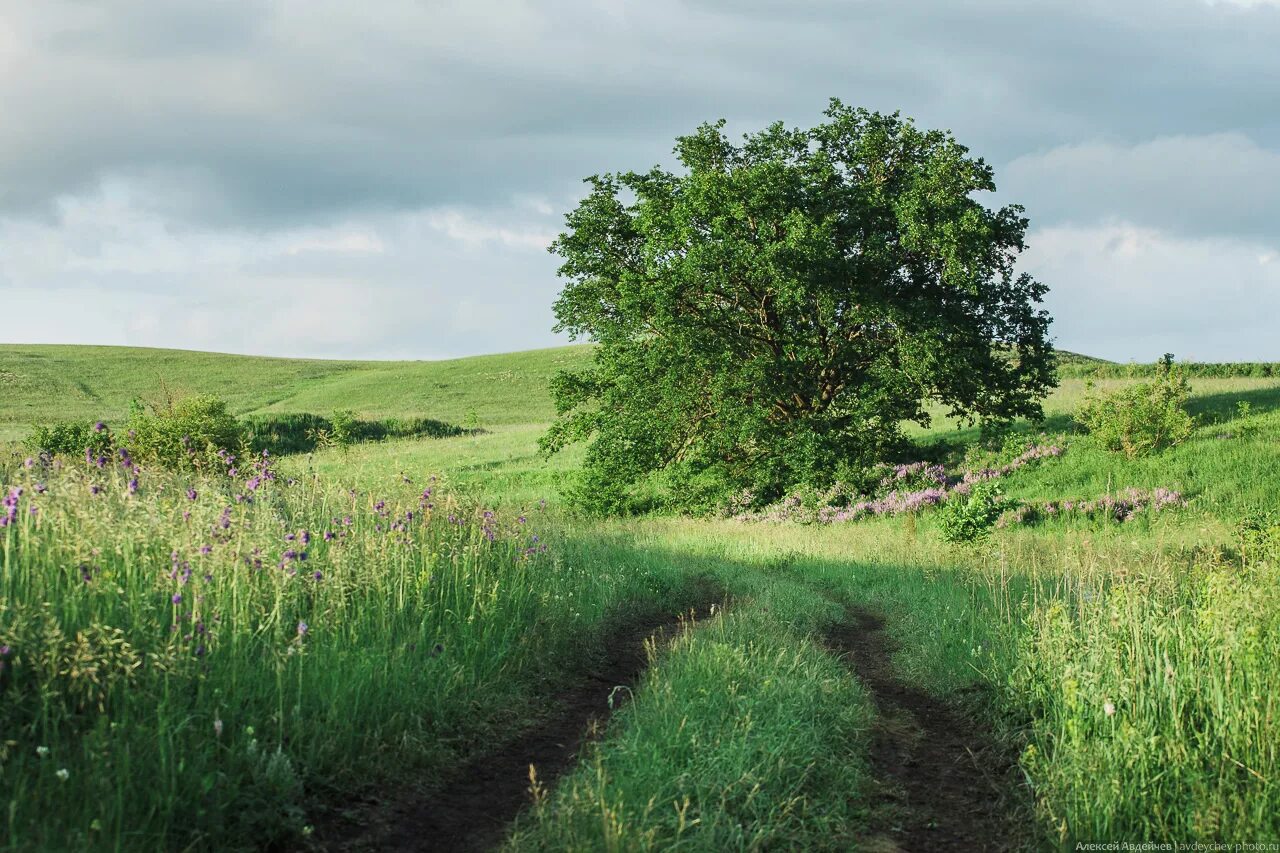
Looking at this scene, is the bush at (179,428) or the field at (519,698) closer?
the field at (519,698)

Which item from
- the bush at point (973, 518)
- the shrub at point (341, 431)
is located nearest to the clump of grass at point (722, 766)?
the bush at point (973, 518)

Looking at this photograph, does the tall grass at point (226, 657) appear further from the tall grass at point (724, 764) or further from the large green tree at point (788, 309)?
the large green tree at point (788, 309)

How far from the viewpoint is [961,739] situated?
7.57 meters

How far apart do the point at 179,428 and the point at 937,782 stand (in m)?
23.9

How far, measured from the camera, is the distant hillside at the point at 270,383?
209 feet

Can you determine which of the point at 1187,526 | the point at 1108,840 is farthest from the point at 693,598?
the point at 1187,526

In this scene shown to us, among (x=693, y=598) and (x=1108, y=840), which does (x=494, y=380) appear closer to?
(x=693, y=598)

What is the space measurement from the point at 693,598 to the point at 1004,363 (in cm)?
1697

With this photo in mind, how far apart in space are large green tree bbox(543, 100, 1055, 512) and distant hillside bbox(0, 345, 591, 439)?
1168 inches

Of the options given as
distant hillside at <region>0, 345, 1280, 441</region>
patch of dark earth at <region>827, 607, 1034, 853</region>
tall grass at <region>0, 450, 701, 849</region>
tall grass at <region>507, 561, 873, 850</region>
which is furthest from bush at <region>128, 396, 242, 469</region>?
distant hillside at <region>0, 345, 1280, 441</region>

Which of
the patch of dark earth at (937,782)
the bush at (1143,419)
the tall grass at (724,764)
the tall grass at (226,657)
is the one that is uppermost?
the bush at (1143,419)

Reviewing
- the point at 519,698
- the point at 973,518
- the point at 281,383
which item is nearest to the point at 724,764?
the point at 519,698

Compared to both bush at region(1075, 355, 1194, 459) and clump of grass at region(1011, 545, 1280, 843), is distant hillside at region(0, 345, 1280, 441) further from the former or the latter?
clump of grass at region(1011, 545, 1280, 843)

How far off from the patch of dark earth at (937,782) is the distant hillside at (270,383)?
48.9m
